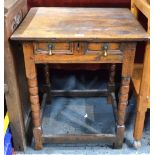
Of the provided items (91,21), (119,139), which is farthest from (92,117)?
(91,21)

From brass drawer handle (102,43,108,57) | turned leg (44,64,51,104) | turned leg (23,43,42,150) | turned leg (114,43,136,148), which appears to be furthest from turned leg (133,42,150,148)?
turned leg (44,64,51,104)

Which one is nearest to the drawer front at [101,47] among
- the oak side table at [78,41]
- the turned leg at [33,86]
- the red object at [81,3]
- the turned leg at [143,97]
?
the oak side table at [78,41]

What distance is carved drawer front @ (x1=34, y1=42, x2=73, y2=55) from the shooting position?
41.1 inches

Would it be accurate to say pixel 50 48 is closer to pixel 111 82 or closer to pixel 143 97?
pixel 143 97

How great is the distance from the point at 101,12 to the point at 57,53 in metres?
0.45

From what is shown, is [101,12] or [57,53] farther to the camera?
[101,12]

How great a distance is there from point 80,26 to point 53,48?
18 cm

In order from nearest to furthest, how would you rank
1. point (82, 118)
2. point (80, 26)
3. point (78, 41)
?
1. point (78, 41)
2. point (80, 26)
3. point (82, 118)

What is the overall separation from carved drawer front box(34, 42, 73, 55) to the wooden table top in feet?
0.14

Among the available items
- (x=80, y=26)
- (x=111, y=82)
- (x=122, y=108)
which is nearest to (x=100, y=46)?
(x=80, y=26)

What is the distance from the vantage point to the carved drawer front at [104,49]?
1046 millimetres

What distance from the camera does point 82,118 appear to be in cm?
158
